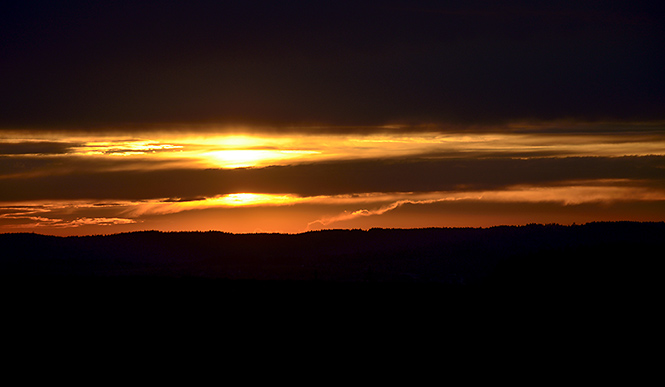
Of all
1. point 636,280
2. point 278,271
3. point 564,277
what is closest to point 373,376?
point 636,280

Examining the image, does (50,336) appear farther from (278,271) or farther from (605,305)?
(278,271)

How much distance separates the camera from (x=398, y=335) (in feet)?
148

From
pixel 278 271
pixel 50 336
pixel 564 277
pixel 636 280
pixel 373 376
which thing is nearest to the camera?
pixel 373 376

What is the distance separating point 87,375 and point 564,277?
43053mm

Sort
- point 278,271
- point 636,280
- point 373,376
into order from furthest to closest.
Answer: point 278,271 → point 636,280 → point 373,376

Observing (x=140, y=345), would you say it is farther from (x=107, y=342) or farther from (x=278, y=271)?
(x=278, y=271)

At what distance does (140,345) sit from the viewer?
4359 cm

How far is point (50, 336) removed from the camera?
1805 inches

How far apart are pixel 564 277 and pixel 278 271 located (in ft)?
393

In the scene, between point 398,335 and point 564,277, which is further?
point 564,277

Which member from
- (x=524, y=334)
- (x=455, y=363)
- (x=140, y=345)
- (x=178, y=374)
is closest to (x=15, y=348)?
(x=140, y=345)

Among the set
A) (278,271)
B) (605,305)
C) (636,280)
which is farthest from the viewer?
(278,271)

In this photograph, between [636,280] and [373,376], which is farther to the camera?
[636,280]

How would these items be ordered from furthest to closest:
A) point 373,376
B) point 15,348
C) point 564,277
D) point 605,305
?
point 564,277 → point 605,305 → point 15,348 → point 373,376
